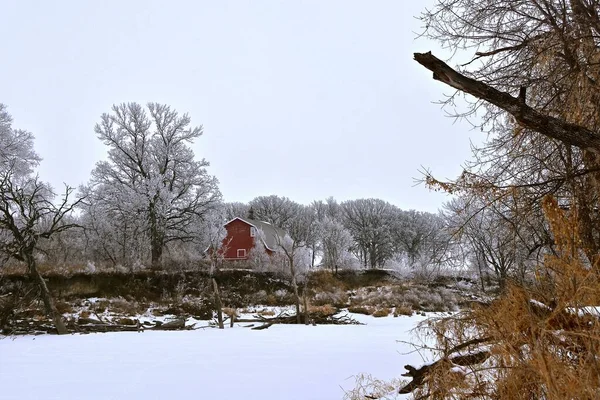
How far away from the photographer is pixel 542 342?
8.55ft

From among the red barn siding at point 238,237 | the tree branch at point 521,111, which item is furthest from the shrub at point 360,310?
the red barn siding at point 238,237

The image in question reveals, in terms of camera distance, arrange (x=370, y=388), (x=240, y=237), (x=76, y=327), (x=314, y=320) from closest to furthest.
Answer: (x=370, y=388) < (x=76, y=327) < (x=314, y=320) < (x=240, y=237)

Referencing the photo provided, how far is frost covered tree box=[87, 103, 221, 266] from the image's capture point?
965 inches

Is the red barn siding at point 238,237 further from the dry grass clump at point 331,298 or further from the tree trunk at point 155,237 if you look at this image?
the dry grass clump at point 331,298

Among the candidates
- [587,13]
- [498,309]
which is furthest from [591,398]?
[587,13]

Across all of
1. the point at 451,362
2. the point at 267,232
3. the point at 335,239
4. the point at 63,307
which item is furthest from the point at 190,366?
the point at 335,239

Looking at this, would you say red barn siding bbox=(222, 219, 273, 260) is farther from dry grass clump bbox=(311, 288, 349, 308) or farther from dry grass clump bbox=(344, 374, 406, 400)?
dry grass clump bbox=(344, 374, 406, 400)

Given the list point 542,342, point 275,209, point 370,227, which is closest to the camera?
point 542,342

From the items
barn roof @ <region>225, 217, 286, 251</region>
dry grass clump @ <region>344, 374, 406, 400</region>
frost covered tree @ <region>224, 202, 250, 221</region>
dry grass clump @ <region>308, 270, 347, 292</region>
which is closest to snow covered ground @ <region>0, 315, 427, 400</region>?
dry grass clump @ <region>344, 374, 406, 400</region>

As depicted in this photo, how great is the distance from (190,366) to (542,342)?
4.88m

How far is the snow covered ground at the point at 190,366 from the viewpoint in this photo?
4602 mm

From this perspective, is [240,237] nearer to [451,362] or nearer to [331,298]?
[331,298]

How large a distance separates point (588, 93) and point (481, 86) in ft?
5.66

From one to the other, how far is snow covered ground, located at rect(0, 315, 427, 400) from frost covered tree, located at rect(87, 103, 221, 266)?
52.2 feet
